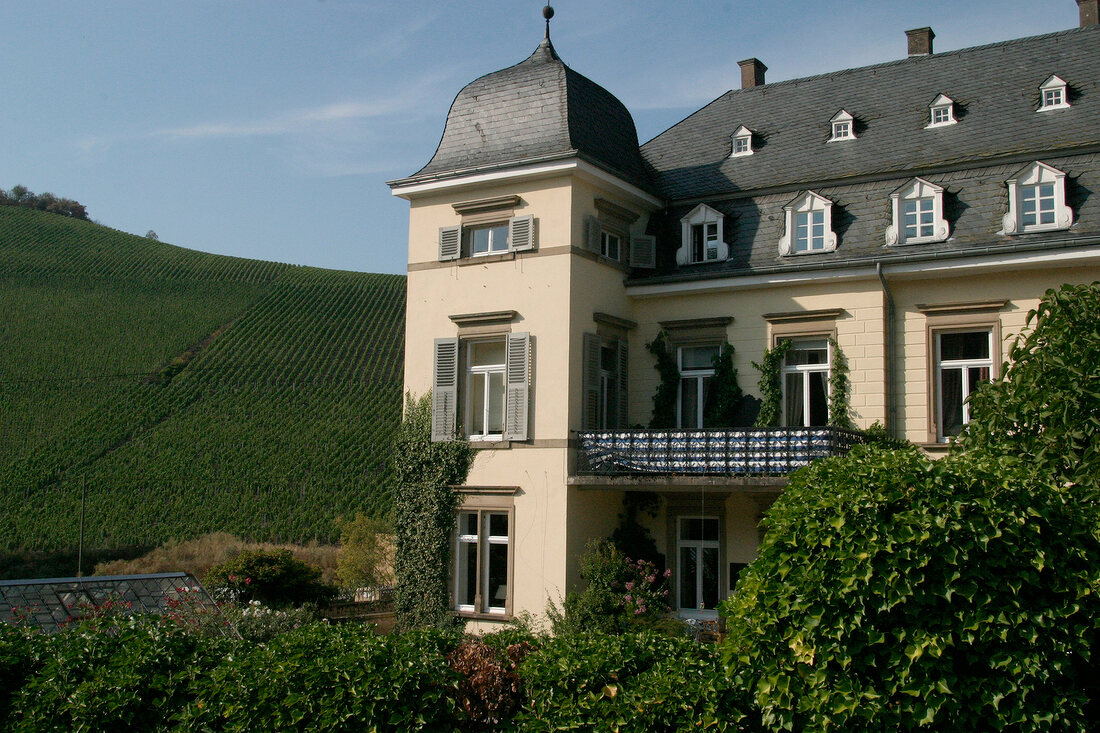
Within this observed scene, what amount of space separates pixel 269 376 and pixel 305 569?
27885mm

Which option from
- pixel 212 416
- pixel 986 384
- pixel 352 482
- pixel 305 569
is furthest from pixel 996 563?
pixel 212 416

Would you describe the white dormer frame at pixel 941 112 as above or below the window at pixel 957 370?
above

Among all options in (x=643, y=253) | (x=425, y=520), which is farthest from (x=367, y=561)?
(x=643, y=253)

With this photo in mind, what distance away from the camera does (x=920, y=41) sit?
71.4 ft

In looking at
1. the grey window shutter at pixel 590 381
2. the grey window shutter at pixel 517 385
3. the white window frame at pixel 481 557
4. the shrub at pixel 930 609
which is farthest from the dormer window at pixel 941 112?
the shrub at pixel 930 609

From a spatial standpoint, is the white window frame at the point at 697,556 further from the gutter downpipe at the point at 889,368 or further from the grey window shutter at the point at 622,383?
the gutter downpipe at the point at 889,368

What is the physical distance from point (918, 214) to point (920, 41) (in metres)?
5.91

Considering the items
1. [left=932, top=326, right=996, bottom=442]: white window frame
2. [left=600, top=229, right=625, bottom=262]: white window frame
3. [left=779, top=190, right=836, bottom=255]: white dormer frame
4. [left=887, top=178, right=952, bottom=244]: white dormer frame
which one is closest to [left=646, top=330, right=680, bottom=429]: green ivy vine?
[left=600, top=229, right=625, bottom=262]: white window frame

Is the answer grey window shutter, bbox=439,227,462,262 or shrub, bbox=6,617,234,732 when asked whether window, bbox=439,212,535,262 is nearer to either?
grey window shutter, bbox=439,227,462,262

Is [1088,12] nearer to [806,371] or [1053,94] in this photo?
[1053,94]

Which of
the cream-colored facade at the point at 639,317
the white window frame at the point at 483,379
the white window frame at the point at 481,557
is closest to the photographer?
the cream-colored facade at the point at 639,317

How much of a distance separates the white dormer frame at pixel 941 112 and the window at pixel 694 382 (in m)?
5.85

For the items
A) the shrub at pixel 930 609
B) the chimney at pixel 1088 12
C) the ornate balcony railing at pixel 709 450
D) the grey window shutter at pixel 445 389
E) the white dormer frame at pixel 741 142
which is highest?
the chimney at pixel 1088 12

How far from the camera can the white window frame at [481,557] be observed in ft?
60.3
